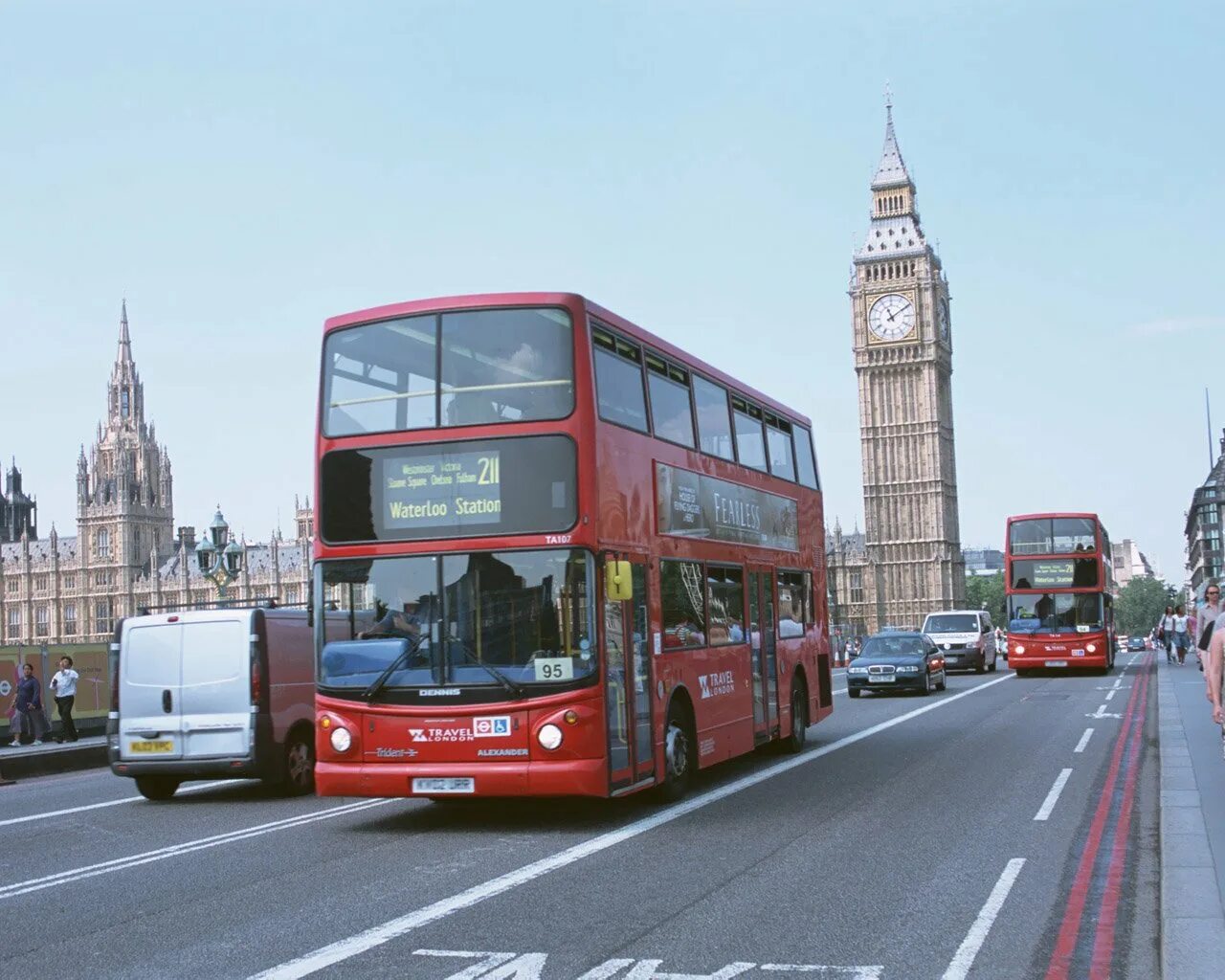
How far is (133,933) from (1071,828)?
6.46 metres

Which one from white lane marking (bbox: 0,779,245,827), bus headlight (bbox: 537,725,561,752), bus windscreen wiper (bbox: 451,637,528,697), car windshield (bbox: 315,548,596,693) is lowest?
white lane marking (bbox: 0,779,245,827)

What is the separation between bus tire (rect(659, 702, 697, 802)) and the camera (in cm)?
1220

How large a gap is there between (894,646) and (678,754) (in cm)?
1888

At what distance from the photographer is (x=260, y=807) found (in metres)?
13.7

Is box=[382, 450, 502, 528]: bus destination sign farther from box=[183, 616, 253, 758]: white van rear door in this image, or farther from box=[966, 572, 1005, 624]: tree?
box=[966, 572, 1005, 624]: tree

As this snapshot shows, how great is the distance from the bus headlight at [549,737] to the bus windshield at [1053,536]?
25.9 meters

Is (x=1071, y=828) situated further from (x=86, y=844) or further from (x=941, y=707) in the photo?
(x=941, y=707)

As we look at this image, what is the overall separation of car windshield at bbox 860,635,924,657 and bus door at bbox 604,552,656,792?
1912 centimetres

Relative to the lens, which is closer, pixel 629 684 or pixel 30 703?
pixel 629 684

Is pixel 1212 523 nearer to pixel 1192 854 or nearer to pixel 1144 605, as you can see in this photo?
pixel 1144 605

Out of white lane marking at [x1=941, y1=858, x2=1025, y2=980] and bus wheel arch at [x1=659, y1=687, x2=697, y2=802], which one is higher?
bus wheel arch at [x1=659, y1=687, x2=697, y2=802]

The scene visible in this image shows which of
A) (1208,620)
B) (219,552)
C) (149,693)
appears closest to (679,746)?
(1208,620)

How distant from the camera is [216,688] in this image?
14281 mm

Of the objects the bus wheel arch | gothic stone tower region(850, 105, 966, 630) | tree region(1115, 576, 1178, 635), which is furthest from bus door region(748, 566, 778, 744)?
tree region(1115, 576, 1178, 635)
